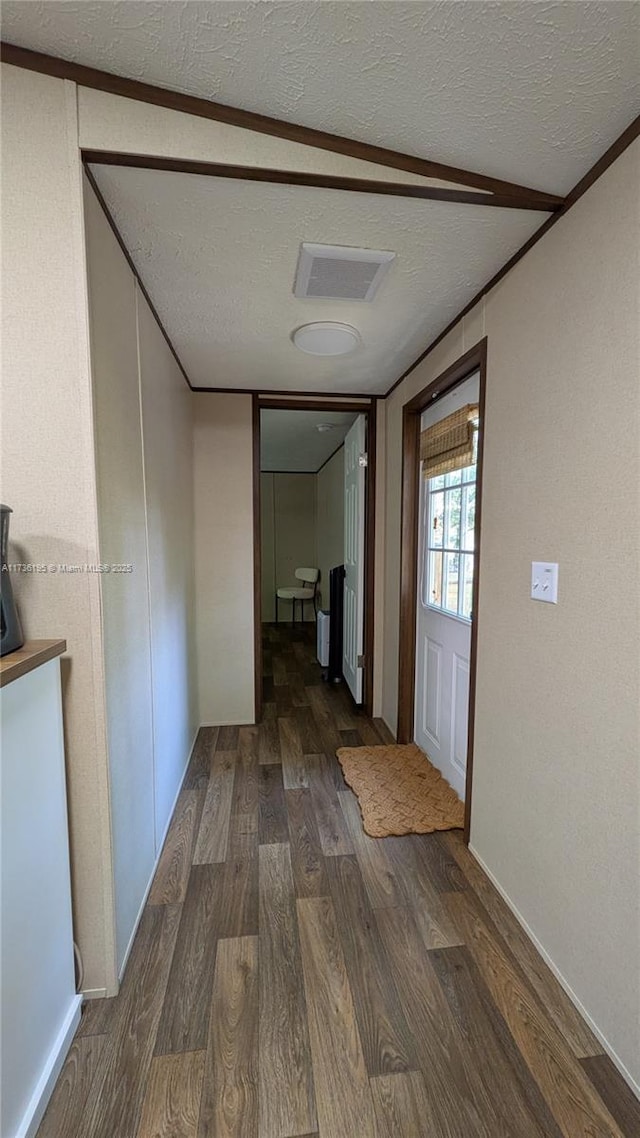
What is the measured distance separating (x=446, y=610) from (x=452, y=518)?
1.52ft

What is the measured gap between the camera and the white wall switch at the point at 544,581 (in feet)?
4.06

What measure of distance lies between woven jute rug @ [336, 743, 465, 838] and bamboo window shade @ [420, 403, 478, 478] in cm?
155

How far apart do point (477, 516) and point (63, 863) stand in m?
1.66

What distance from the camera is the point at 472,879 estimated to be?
1603 mm

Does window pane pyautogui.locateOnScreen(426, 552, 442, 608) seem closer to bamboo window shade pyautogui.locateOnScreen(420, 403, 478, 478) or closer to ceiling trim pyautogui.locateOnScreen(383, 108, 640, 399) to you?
bamboo window shade pyautogui.locateOnScreen(420, 403, 478, 478)

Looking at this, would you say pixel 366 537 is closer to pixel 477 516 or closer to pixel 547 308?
pixel 477 516

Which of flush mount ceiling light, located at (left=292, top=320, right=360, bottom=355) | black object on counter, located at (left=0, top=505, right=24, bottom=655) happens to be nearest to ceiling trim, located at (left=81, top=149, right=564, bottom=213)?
flush mount ceiling light, located at (left=292, top=320, right=360, bottom=355)

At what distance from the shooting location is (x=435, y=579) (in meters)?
2.37

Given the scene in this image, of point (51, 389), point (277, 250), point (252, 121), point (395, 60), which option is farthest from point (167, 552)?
point (395, 60)

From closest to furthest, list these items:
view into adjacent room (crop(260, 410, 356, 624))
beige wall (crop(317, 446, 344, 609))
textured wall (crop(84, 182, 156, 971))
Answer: textured wall (crop(84, 182, 156, 971)), beige wall (crop(317, 446, 344, 609)), view into adjacent room (crop(260, 410, 356, 624))

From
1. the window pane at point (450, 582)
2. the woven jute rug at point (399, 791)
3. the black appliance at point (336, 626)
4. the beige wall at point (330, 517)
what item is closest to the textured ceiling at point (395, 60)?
the window pane at point (450, 582)

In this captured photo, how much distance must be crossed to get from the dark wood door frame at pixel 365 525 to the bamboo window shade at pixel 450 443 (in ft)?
1.73

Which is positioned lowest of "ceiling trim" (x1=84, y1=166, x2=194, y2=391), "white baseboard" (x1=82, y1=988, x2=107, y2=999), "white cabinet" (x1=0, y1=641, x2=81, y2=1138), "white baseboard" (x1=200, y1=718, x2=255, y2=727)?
"white baseboard" (x1=82, y1=988, x2=107, y2=999)

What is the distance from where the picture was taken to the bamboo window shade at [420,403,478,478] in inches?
73.5
